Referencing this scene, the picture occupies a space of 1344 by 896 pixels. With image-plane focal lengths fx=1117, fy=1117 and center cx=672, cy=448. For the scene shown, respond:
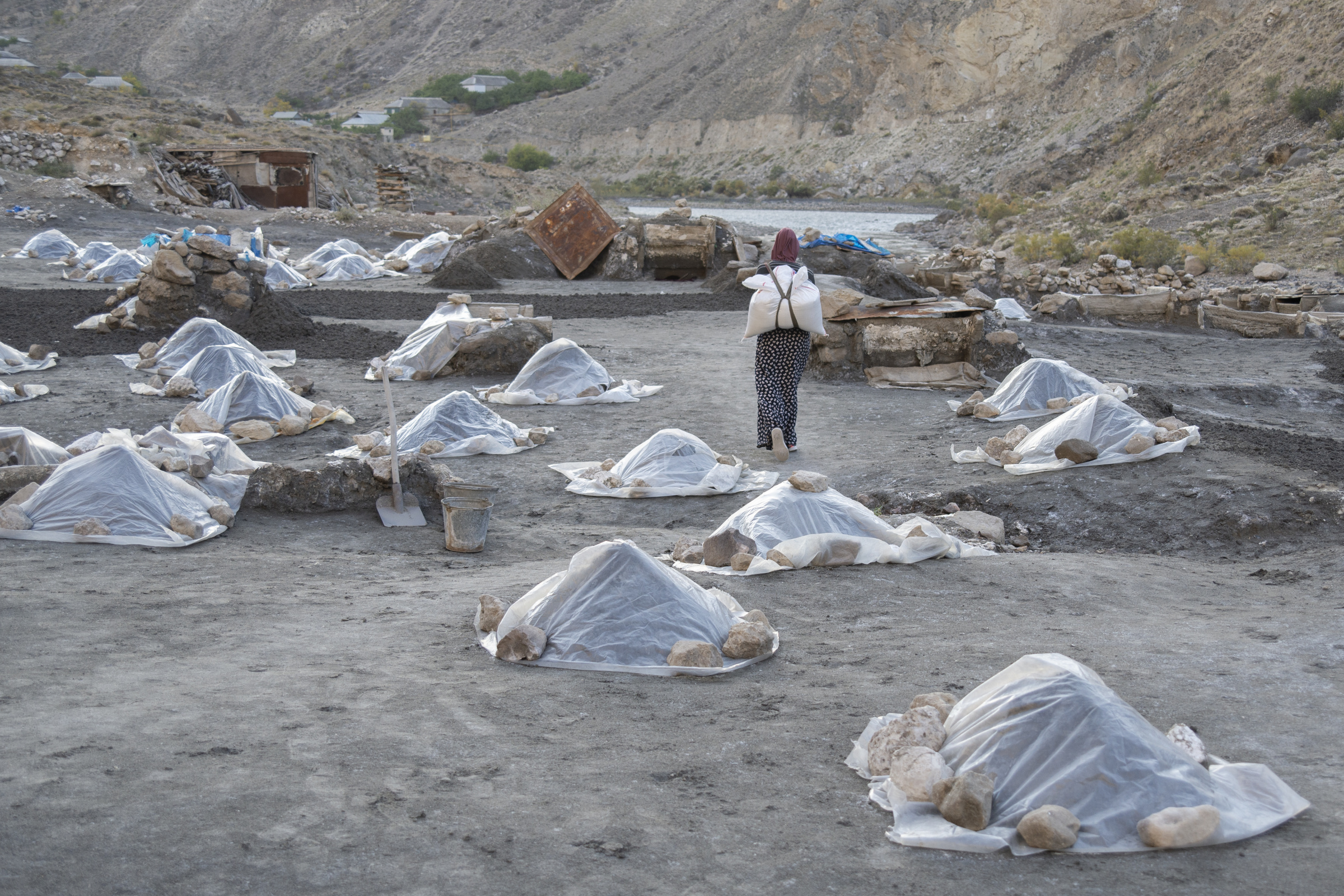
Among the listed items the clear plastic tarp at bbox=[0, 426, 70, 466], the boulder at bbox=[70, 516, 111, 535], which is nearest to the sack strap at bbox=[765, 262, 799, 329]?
the boulder at bbox=[70, 516, 111, 535]

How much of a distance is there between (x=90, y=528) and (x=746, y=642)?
336 cm

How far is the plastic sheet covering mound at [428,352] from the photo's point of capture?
11453 millimetres

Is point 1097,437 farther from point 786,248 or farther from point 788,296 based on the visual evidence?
point 786,248

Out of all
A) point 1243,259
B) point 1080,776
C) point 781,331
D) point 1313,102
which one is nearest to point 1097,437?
point 781,331

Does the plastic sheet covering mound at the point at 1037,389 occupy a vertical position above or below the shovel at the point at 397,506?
above

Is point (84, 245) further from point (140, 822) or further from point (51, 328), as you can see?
point (140, 822)

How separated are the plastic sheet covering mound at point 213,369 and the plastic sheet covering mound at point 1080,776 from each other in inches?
332

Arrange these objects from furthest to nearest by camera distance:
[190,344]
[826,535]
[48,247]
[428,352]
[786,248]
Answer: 1. [48,247]
2. [428,352]
3. [190,344]
4. [786,248]
5. [826,535]

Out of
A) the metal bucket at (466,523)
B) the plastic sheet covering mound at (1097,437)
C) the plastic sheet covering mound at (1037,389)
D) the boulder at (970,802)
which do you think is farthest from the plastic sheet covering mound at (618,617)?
the plastic sheet covering mound at (1037,389)

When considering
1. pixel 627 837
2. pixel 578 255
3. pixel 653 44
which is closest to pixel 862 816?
pixel 627 837

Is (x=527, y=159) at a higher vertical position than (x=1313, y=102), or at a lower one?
lower

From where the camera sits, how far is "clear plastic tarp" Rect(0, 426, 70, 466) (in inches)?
260

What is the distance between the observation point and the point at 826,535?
542 centimetres

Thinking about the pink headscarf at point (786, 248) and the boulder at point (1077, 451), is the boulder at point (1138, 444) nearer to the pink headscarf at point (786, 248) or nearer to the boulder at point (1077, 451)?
the boulder at point (1077, 451)
